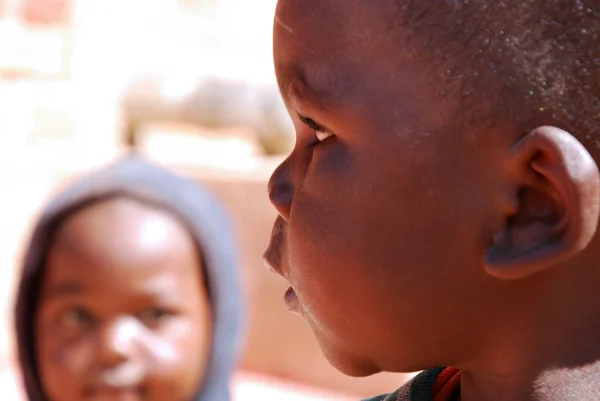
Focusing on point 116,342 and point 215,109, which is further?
point 215,109

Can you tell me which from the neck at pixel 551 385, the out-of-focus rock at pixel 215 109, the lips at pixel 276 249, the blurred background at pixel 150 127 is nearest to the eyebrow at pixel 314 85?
the lips at pixel 276 249

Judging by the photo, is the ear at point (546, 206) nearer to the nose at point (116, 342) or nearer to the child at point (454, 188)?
the child at point (454, 188)

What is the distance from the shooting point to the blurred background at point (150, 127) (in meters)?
3.51

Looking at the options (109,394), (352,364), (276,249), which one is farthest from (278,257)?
(109,394)

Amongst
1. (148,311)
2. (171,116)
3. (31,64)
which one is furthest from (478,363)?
(171,116)

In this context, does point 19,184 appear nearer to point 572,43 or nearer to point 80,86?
point 80,86

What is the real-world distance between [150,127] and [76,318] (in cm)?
293

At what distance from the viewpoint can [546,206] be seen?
0.66m

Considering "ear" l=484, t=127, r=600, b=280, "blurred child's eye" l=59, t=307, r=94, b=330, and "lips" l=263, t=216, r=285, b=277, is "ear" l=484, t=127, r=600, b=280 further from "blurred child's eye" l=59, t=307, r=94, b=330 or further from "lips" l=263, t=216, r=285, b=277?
"blurred child's eye" l=59, t=307, r=94, b=330

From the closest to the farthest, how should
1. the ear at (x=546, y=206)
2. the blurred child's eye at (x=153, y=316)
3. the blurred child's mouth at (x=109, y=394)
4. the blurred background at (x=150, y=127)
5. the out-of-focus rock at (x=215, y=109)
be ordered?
the ear at (x=546, y=206)
the blurred child's mouth at (x=109, y=394)
the blurred child's eye at (x=153, y=316)
the blurred background at (x=150, y=127)
the out-of-focus rock at (x=215, y=109)

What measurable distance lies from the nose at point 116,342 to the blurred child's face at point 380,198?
5.23 ft

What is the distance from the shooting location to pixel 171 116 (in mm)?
5359

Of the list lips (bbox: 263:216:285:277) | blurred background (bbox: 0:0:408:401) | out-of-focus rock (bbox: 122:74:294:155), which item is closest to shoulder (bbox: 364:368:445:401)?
lips (bbox: 263:216:285:277)

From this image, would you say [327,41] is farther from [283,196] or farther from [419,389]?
[419,389]
